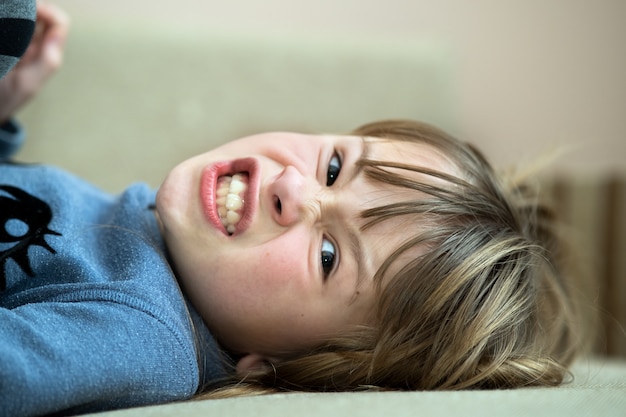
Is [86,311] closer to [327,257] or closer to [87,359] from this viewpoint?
[87,359]

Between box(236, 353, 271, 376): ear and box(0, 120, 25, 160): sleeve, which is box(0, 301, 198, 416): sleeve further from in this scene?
box(0, 120, 25, 160): sleeve

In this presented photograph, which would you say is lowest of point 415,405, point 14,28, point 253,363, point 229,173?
point 253,363

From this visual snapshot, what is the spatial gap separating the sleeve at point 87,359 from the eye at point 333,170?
0.89ft

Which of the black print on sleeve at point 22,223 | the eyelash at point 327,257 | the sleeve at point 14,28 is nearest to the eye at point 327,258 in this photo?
the eyelash at point 327,257

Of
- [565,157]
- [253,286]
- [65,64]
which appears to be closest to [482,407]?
[253,286]

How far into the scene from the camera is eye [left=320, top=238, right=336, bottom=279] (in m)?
0.84

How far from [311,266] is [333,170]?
0.14 m

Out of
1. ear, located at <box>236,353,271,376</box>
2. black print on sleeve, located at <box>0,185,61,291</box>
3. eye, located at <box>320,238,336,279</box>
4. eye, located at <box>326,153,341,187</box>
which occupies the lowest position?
ear, located at <box>236,353,271,376</box>

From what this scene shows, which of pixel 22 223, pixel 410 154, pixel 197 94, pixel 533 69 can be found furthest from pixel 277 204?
pixel 533 69

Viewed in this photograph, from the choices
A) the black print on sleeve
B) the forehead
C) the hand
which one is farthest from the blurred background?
the black print on sleeve

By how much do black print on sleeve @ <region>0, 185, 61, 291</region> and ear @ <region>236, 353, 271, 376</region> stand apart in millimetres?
267

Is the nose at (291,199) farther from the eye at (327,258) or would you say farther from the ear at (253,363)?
the ear at (253,363)

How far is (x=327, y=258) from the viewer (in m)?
0.84

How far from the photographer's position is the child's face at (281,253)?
0.83m
